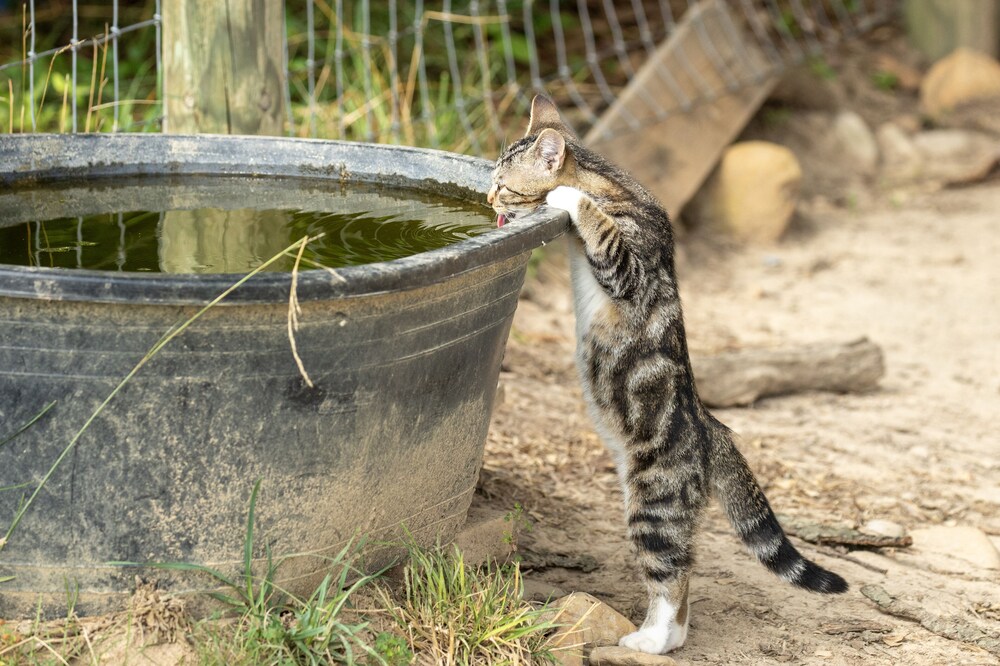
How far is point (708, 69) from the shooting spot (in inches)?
281

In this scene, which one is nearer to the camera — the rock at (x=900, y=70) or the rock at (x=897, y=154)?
the rock at (x=897, y=154)

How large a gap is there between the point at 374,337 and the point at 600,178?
1.23 m

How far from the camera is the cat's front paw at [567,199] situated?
2.95m

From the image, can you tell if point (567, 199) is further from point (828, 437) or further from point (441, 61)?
point (441, 61)

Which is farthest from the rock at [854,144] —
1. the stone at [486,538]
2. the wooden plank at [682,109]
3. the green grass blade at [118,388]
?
the green grass blade at [118,388]

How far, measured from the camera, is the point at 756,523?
122 inches

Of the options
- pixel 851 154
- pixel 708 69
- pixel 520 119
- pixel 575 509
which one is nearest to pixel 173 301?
pixel 575 509

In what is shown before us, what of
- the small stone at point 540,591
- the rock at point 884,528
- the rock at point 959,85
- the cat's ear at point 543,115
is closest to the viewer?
the small stone at point 540,591

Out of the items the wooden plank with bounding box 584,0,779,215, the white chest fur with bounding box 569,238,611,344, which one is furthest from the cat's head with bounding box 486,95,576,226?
the wooden plank with bounding box 584,0,779,215

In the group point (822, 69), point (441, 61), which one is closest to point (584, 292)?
point (441, 61)

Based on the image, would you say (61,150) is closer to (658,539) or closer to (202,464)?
(202,464)

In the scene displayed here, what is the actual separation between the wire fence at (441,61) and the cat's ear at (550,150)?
2.29m

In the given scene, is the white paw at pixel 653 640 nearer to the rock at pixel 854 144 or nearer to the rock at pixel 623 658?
the rock at pixel 623 658

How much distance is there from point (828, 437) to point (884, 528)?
2.95 feet
